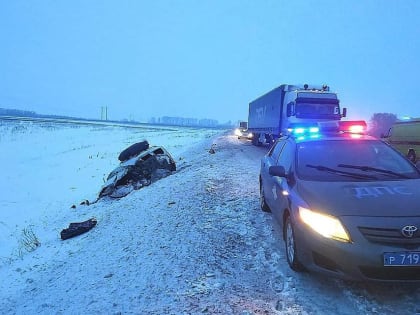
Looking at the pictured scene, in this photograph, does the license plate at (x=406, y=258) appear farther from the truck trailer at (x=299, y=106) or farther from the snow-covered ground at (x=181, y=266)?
the truck trailer at (x=299, y=106)

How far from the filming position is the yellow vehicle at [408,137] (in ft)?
55.6

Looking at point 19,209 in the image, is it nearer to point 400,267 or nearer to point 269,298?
point 269,298

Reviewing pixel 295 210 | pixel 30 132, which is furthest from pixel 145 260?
pixel 30 132

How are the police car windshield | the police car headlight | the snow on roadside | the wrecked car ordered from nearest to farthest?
the police car headlight < the police car windshield < the snow on roadside < the wrecked car

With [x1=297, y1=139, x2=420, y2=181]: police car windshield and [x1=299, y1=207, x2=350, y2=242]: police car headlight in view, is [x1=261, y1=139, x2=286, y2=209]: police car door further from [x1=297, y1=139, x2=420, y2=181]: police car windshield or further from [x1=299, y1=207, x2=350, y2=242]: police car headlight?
[x1=299, y1=207, x2=350, y2=242]: police car headlight

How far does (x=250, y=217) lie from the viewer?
7785mm

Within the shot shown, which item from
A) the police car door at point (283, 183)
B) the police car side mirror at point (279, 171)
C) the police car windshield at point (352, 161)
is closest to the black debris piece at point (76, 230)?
the police car door at point (283, 183)

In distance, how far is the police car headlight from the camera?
4319 mm

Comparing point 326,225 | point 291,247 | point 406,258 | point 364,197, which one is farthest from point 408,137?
point 406,258

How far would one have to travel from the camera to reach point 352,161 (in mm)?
5750

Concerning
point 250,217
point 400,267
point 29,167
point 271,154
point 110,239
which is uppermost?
point 271,154

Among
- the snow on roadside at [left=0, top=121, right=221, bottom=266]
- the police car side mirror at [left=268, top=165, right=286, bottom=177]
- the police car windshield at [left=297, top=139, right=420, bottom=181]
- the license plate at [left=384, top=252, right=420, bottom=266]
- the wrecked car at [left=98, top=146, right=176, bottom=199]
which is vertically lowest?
the snow on roadside at [left=0, top=121, right=221, bottom=266]

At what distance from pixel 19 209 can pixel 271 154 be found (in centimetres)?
1322

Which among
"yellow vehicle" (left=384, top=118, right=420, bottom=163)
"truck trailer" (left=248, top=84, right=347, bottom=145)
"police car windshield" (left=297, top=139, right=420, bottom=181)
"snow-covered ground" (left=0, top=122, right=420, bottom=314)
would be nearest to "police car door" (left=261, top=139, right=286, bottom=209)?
"snow-covered ground" (left=0, top=122, right=420, bottom=314)
